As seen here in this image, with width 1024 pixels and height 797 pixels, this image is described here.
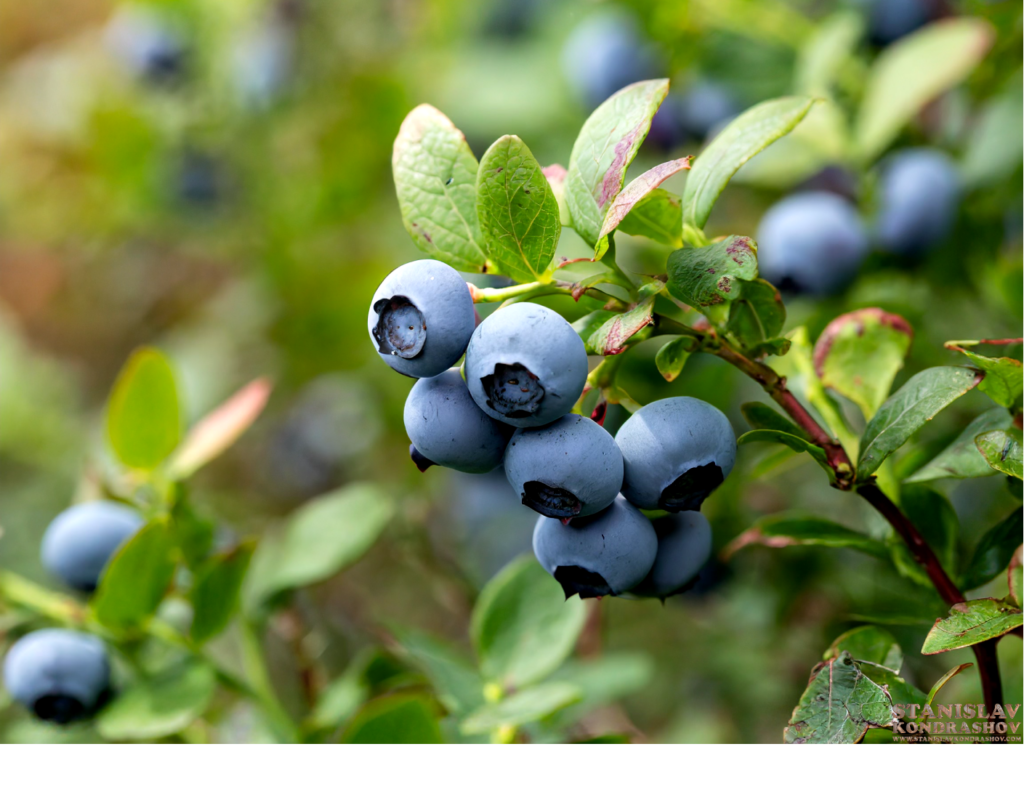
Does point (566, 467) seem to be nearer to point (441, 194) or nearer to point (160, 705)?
point (441, 194)

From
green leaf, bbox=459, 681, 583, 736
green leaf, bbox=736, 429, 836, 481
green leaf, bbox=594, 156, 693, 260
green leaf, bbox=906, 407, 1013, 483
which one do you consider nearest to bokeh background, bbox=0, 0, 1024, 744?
green leaf, bbox=459, 681, 583, 736

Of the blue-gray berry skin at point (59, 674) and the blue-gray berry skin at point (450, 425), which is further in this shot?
the blue-gray berry skin at point (59, 674)

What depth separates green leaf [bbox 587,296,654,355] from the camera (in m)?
0.59

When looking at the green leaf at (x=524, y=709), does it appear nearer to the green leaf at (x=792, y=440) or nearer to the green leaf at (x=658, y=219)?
the green leaf at (x=792, y=440)

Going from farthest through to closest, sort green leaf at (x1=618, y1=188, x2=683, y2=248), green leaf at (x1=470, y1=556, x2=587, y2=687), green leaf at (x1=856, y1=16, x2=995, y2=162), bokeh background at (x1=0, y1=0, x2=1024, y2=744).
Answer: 1. bokeh background at (x1=0, y1=0, x2=1024, y2=744)
2. green leaf at (x1=856, y1=16, x2=995, y2=162)
3. green leaf at (x1=470, y1=556, x2=587, y2=687)
4. green leaf at (x1=618, y1=188, x2=683, y2=248)

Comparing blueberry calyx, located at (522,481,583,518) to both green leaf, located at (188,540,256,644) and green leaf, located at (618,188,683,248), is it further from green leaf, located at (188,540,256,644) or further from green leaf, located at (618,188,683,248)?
green leaf, located at (188,540,256,644)

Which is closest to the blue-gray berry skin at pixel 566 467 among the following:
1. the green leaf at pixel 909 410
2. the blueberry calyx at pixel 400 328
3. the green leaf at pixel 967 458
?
the blueberry calyx at pixel 400 328

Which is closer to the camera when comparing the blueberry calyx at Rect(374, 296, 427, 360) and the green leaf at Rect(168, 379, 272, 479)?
the blueberry calyx at Rect(374, 296, 427, 360)

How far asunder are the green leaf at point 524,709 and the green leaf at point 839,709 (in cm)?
25

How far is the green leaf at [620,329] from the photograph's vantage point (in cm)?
59

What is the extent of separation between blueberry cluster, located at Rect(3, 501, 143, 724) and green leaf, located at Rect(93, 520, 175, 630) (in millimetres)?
50

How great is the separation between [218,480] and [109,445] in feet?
4.62
